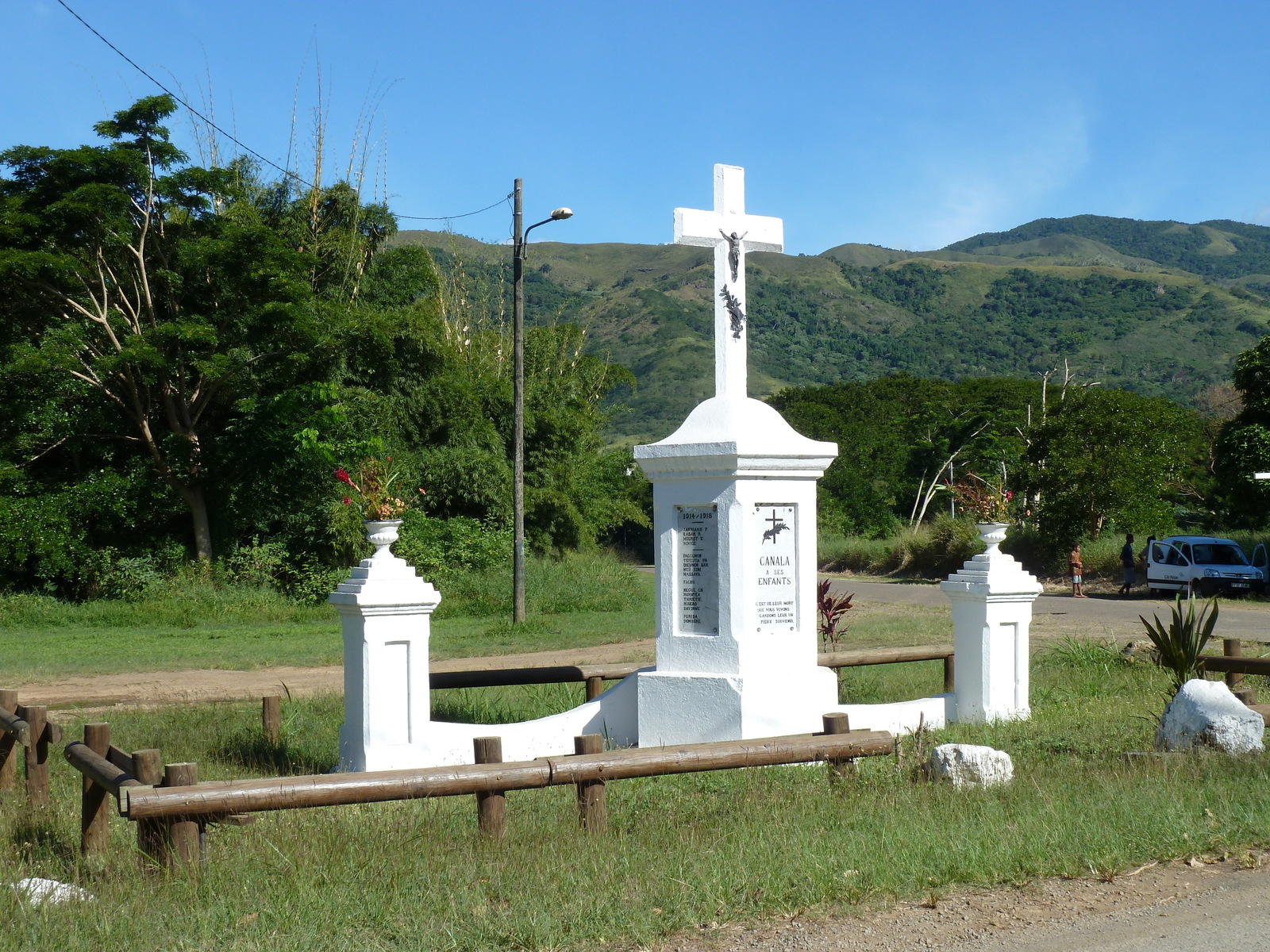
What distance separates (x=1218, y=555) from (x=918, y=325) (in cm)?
13492

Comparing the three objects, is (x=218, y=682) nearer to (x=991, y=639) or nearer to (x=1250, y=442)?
(x=991, y=639)

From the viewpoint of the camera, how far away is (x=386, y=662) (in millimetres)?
7891

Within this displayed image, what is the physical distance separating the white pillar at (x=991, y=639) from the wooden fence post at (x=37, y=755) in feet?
22.3

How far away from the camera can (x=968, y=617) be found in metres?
9.48

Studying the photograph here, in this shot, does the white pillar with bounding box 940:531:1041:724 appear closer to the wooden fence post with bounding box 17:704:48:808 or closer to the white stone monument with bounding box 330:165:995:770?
the white stone monument with bounding box 330:165:995:770

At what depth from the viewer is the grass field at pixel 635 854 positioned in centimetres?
470

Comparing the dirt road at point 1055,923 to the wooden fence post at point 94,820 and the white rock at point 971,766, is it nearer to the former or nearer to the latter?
the white rock at point 971,766

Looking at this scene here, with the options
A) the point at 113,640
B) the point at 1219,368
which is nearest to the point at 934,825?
the point at 113,640

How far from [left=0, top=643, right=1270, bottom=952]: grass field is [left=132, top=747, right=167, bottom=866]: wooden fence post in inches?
4.3

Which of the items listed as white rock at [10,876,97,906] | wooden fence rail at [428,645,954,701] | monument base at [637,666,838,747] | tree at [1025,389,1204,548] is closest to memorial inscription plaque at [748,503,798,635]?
monument base at [637,666,838,747]

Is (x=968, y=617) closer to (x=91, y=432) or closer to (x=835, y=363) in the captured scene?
(x=91, y=432)

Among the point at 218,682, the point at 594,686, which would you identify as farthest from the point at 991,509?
the point at 218,682

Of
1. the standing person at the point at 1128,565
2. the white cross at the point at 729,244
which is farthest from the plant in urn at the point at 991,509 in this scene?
the standing person at the point at 1128,565

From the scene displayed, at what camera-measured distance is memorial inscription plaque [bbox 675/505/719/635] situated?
814 centimetres
